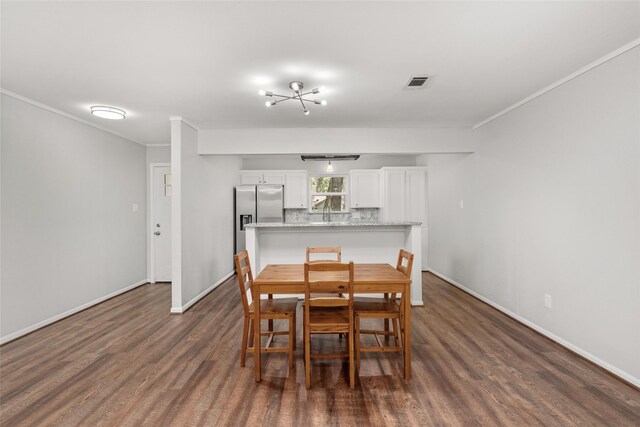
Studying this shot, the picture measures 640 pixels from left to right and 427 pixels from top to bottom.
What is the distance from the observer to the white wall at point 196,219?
3.83 metres

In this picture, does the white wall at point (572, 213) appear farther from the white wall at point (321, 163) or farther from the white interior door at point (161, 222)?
the white interior door at point (161, 222)

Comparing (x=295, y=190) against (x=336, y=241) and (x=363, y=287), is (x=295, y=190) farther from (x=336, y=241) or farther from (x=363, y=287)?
(x=363, y=287)

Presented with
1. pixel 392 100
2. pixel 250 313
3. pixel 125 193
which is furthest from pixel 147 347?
pixel 392 100

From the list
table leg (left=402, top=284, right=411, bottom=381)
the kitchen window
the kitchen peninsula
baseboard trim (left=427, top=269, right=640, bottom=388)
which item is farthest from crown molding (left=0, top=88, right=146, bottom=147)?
baseboard trim (left=427, top=269, right=640, bottom=388)

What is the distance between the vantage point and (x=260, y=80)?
2797 mm

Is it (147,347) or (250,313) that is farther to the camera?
(147,347)

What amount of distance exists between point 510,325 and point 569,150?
1.92m

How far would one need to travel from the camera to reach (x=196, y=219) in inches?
170

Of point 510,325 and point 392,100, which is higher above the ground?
point 392,100

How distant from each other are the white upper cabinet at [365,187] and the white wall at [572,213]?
2635 mm

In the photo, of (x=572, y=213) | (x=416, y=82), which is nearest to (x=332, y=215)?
(x=416, y=82)

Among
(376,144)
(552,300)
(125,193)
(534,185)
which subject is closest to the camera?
(552,300)

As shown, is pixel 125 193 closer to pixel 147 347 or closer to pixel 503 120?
pixel 147 347

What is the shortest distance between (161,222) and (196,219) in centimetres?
145
